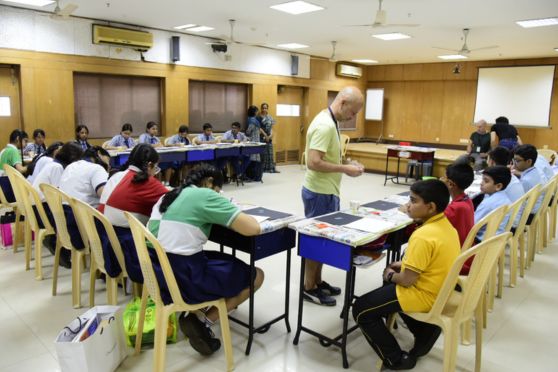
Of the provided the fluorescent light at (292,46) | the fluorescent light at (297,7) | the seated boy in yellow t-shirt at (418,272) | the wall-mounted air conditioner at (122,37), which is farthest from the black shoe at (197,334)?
the fluorescent light at (292,46)

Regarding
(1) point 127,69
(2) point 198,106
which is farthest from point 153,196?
(2) point 198,106

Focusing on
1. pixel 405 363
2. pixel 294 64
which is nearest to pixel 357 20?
pixel 294 64

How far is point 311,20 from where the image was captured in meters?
6.71

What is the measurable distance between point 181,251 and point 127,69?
6213 millimetres

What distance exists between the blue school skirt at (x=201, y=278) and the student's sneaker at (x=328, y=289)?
104 cm

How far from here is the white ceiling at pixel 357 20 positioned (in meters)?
5.68

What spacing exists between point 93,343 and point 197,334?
537 millimetres

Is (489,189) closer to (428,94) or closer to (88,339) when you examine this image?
(88,339)

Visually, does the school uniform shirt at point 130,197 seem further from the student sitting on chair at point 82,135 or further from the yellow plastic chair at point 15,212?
the student sitting on chair at point 82,135

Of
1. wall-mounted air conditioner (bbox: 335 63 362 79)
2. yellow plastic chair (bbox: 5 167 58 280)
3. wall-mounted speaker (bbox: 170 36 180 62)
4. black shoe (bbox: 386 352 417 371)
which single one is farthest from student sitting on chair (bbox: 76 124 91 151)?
wall-mounted air conditioner (bbox: 335 63 362 79)

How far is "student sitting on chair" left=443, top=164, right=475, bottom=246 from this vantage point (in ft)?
8.36

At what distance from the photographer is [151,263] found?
7.02 ft

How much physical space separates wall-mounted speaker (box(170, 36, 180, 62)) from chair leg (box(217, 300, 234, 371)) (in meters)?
6.72

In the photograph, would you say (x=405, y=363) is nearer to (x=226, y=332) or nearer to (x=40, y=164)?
(x=226, y=332)
